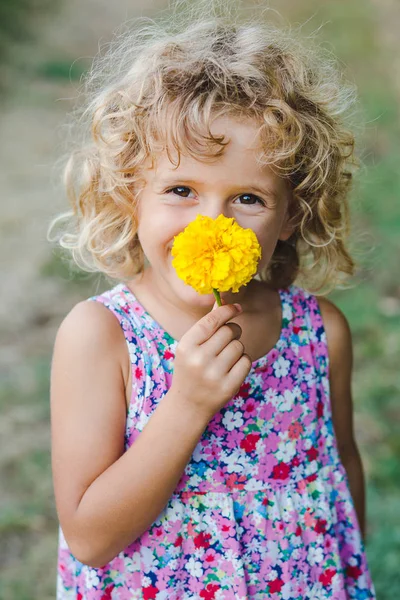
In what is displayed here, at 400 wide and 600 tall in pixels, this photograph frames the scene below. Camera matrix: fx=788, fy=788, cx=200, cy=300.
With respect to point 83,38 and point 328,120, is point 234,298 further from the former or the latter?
point 83,38

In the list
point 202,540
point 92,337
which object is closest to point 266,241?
point 92,337

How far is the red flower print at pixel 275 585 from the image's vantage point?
5.76ft

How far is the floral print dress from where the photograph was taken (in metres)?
1.71

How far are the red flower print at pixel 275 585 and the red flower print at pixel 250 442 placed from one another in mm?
292

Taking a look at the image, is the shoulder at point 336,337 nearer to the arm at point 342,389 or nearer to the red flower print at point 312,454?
the arm at point 342,389

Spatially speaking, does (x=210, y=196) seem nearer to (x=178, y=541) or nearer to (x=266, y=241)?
(x=266, y=241)

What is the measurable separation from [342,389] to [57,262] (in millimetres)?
2760

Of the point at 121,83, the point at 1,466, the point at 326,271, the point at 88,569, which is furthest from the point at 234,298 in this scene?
the point at 1,466

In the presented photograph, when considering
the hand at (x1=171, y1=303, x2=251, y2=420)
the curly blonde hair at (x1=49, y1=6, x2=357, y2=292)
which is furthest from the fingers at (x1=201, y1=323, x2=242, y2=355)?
the curly blonde hair at (x1=49, y1=6, x2=357, y2=292)

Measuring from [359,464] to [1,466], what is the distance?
1.53 m

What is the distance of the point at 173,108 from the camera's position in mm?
1689

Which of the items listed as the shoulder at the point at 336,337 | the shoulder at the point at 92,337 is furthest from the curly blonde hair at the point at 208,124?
the shoulder at the point at 92,337

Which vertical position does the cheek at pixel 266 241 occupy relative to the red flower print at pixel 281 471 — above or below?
above

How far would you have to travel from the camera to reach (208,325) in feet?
5.08
